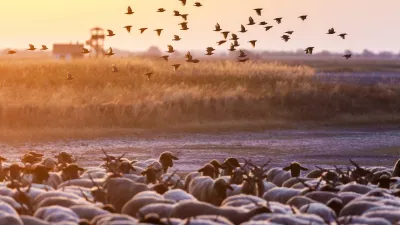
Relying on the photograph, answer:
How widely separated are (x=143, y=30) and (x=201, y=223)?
13.0 meters

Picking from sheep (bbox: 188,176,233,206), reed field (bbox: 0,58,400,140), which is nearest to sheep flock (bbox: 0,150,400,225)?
sheep (bbox: 188,176,233,206)

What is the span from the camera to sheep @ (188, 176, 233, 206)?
49.4 ft

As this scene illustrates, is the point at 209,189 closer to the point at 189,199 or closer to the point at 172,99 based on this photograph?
the point at 189,199

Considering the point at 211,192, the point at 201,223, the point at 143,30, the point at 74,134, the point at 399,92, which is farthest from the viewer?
the point at 399,92

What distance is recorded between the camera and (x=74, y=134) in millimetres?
30703

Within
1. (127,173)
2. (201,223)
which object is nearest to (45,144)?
(127,173)

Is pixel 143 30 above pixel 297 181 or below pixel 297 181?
above

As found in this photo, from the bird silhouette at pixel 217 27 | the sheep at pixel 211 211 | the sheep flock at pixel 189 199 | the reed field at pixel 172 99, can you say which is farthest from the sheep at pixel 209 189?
the reed field at pixel 172 99

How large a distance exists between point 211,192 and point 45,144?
46.0 ft

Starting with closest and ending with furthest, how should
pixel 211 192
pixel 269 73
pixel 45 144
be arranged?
pixel 211 192
pixel 45 144
pixel 269 73

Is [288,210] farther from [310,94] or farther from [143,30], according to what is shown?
[310,94]

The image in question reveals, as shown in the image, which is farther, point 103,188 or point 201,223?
point 103,188

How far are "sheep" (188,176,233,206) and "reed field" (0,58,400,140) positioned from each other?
15.7 m

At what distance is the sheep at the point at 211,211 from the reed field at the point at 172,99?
18963 mm
